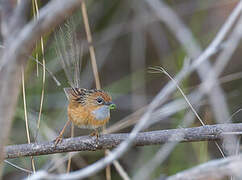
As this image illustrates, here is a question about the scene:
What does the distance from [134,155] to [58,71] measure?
1637mm

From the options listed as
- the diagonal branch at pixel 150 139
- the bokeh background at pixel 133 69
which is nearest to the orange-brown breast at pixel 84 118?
the diagonal branch at pixel 150 139

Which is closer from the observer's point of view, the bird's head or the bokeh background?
the bird's head

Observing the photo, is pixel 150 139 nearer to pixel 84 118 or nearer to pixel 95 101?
pixel 84 118

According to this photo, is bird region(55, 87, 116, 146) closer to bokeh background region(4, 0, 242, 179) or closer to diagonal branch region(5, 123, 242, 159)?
diagonal branch region(5, 123, 242, 159)

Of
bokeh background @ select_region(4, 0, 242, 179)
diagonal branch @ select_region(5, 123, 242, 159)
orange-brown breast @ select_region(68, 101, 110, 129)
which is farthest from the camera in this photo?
bokeh background @ select_region(4, 0, 242, 179)

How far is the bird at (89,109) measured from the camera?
3.59 metres

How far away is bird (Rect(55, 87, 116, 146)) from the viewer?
3592 millimetres

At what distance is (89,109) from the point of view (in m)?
3.70

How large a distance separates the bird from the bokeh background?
103 cm

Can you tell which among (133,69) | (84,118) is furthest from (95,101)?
(133,69)

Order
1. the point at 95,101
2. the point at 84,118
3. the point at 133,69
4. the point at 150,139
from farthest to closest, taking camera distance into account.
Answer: the point at 133,69
the point at 95,101
the point at 84,118
the point at 150,139

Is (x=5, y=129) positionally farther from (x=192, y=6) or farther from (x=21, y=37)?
(x=192, y=6)

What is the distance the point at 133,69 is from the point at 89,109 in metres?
2.59

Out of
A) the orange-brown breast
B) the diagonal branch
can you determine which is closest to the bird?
the orange-brown breast
